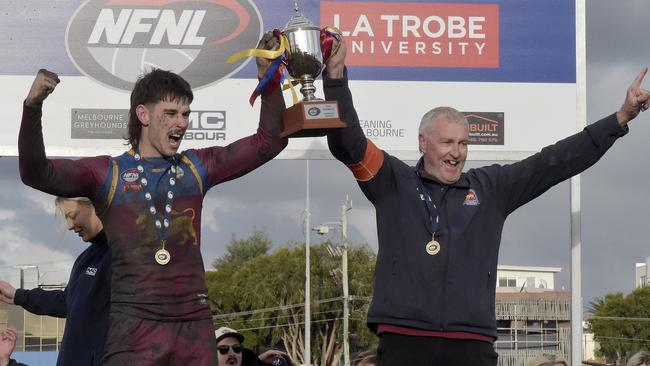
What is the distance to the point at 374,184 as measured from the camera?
18.2 feet

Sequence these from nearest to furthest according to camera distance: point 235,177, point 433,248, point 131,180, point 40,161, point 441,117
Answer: point 40,161 < point 131,180 < point 235,177 < point 433,248 < point 441,117

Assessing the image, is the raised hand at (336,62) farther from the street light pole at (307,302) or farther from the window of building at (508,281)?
the window of building at (508,281)

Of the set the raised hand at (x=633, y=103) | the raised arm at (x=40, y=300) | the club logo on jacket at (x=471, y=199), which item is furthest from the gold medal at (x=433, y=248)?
the raised arm at (x=40, y=300)

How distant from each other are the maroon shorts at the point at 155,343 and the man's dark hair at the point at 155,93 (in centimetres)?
84

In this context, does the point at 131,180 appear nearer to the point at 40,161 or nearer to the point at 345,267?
the point at 40,161

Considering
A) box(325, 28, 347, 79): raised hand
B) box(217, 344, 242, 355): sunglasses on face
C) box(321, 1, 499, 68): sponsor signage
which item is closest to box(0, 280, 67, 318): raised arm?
box(217, 344, 242, 355): sunglasses on face

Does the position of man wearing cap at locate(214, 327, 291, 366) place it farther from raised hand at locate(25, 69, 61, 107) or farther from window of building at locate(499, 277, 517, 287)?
window of building at locate(499, 277, 517, 287)

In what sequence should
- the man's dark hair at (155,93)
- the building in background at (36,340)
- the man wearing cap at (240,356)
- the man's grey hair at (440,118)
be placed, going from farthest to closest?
the building in background at (36,340), the man wearing cap at (240,356), the man's grey hair at (440,118), the man's dark hair at (155,93)

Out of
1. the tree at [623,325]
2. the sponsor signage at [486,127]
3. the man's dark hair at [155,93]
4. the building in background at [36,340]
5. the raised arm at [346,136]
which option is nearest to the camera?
the man's dark hair at [155,93]

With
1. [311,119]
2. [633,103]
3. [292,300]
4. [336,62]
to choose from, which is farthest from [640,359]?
[292,300]

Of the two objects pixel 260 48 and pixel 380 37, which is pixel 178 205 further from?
pixel 380 37

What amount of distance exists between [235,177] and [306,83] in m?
0.84

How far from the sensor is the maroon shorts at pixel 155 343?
15.1 feet

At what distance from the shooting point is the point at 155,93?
498cm
